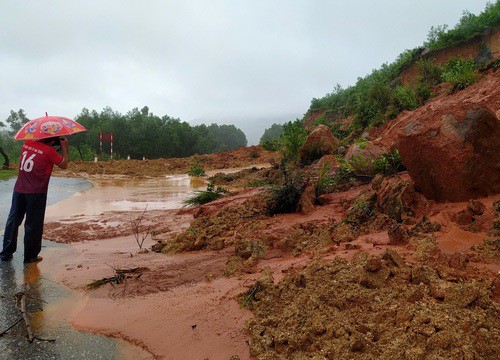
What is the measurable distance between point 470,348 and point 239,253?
2.28m

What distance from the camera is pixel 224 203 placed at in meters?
6.74

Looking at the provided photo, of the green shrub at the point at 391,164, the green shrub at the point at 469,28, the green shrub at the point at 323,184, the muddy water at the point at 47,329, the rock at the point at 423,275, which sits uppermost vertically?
the green shrub at the point at 469,28

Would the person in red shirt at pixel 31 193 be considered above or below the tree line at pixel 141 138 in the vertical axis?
below

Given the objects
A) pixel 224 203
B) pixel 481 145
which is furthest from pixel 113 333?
pixel 224 203

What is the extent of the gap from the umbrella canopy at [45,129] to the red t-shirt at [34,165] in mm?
91

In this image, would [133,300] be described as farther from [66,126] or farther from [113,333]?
[66,126]

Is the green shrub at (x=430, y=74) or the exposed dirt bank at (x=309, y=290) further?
the green shrub at (x=430, y=74)

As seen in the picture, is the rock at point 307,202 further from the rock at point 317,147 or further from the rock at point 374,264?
the rock at point 317,147

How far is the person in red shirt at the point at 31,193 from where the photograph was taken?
13.4 feet

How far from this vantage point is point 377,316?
194 centimetres

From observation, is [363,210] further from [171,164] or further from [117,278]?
[171,164]

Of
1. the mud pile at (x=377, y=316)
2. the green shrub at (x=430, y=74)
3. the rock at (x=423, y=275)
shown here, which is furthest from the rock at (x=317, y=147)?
the rock at (x=423, y=275)

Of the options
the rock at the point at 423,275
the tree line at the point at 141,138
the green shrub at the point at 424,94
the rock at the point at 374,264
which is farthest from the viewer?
the tree line at the point at 141,138

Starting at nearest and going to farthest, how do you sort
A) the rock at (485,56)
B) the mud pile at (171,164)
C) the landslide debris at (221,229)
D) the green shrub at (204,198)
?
the landslide debris at (221,229) → the green shrub at (204,198) → the rock at (485,56) → the mud pile at (171,164)
